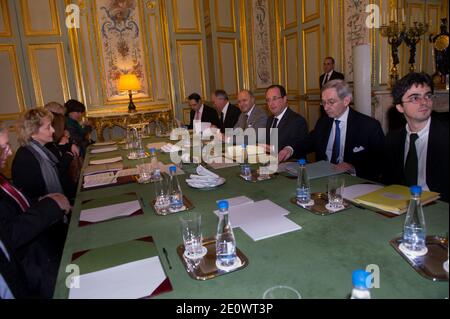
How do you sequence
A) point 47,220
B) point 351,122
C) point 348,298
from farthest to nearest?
point 351,122 → point 47,220 → point 348,298

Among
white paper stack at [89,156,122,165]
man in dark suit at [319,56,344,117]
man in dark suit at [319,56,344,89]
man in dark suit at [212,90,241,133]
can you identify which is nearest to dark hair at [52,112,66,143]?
white paper stack at [89,156,122,165]

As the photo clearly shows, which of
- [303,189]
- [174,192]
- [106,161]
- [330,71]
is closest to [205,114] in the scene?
[330,71]

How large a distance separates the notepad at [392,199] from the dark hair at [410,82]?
2.02ft

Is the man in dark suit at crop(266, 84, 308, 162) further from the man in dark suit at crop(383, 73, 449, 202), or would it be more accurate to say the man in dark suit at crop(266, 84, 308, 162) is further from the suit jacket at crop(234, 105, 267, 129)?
the man in dark suit at crop(383, 73, 449, 202)

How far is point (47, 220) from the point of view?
155cm

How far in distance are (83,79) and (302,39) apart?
3.98 m

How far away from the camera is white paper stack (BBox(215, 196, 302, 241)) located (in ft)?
4.12

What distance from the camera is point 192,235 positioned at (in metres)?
1.15

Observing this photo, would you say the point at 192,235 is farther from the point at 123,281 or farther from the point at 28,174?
the point at 28,174

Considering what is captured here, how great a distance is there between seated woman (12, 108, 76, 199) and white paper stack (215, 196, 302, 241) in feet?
4.82

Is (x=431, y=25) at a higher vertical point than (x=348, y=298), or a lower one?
higher

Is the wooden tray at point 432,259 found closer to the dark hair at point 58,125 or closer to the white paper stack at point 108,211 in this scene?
the white paper stack at point 108,211
